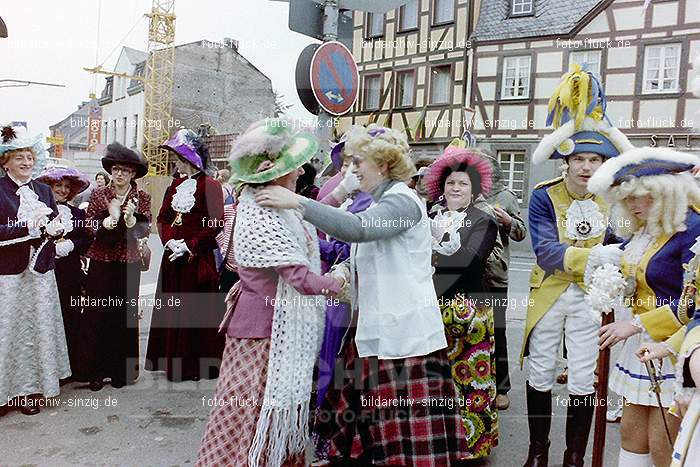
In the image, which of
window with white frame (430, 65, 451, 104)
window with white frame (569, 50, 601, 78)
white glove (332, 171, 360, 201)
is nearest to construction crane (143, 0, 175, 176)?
window with white frame (430, 65, 451, 104)

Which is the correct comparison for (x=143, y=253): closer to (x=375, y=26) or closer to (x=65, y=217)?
(x=65, y=217)

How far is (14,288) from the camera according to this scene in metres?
3.86

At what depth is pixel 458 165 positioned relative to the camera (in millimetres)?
3285

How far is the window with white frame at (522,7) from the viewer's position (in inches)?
658

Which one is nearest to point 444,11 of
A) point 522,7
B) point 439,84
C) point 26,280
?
point 439,84

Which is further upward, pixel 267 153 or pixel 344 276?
pixel 267 153

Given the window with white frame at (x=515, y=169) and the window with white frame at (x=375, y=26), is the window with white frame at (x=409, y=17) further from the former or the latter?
the window with white frame at (x=515, y=169)

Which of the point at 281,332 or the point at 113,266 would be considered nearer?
the point at 281,332

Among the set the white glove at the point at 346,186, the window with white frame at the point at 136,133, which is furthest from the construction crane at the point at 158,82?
the white glove at the point at 346,186

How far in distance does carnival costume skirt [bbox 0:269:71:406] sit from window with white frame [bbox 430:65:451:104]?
15806 mm

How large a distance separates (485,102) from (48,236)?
50.3ft

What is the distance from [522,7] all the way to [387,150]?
16533 millimetres

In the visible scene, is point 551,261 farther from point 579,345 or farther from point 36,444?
point 36,444

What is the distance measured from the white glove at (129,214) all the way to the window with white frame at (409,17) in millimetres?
16395
